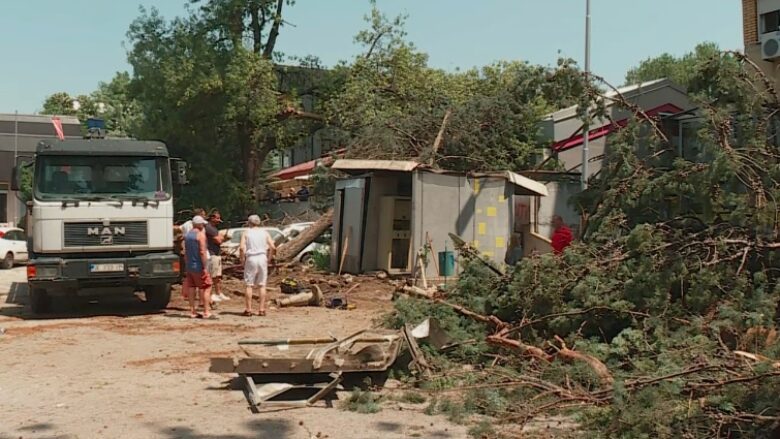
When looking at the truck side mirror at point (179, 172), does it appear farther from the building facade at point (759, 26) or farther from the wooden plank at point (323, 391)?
the building facade at point (759, 26)

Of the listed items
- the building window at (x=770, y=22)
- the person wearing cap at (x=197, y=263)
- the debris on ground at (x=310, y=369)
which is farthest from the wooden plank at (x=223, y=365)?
the building window at (x=770, y=22)

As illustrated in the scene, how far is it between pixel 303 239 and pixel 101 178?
8.85 m

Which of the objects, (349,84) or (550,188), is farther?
(349,84)

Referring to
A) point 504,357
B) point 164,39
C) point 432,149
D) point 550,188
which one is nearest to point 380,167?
point 432,149

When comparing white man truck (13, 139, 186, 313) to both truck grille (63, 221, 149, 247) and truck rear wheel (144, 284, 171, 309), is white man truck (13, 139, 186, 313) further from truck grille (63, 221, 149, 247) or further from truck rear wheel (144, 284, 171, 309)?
truck rear wheel (144, 284, 171, 309)

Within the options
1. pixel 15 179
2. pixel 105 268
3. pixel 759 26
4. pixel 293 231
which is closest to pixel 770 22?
pixel 759 26

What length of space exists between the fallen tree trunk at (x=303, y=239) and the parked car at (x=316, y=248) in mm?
337

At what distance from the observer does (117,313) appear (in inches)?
539

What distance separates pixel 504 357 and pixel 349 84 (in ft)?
79.8

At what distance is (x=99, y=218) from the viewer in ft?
41.6

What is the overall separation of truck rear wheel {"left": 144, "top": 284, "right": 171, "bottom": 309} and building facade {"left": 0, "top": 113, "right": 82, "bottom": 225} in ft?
119

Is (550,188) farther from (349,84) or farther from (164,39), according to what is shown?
(164,39)

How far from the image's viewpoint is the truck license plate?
12531 millimetres

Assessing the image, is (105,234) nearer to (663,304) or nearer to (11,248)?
(663,304)
